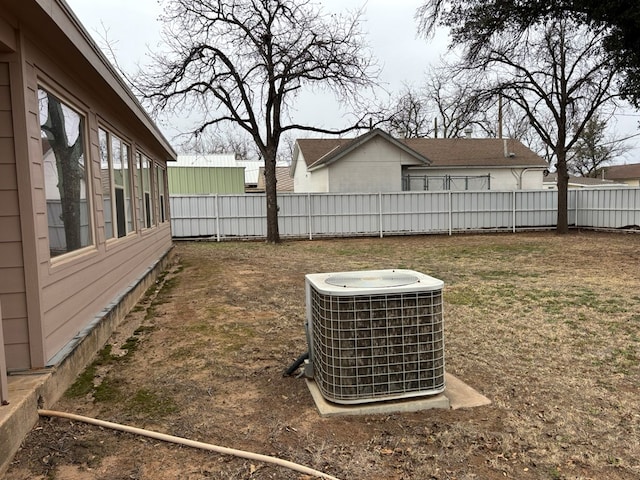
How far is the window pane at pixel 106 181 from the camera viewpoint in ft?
16.6

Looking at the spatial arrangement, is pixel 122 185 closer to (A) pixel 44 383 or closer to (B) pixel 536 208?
(A) pixel 44 383

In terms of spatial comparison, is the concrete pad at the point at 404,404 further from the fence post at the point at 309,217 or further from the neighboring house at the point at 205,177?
the neighboring house at the point at 205,177

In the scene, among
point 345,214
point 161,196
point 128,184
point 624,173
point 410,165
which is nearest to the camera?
point 128,184

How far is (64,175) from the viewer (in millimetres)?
3854

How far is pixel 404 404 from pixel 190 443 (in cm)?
127

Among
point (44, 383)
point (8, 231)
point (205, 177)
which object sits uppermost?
point (205, 177)

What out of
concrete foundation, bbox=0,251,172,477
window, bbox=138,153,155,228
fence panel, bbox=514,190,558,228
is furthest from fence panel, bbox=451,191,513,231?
concrete foundation, bbox=0,251,172,477

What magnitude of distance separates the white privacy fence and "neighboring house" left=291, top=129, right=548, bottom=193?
223cm

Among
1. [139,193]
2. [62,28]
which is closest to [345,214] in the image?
[139,193]

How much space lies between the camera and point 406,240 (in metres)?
16.1

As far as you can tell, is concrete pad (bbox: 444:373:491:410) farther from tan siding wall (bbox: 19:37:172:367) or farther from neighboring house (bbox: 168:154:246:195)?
neighboring house (bbox: 168:154:246:195)

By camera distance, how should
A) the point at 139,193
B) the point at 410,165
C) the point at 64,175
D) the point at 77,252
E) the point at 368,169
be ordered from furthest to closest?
the point at 410,165
the point at 368,169
the point at 139,193
the point at 77,252
the point at 64,175

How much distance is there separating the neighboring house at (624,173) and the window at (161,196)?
45.0 m

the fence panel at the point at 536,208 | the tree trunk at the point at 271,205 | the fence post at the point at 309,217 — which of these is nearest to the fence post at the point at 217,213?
the tree trunk at the point at 271,205
